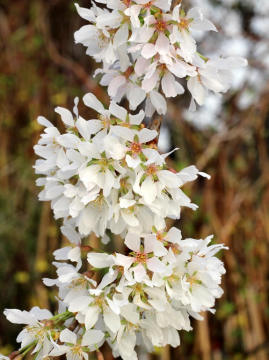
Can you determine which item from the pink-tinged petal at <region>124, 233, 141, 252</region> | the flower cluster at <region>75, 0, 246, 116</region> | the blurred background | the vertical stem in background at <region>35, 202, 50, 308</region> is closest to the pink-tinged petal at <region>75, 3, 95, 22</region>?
the flower cluster at <region>75, 0, 246, 116</region>

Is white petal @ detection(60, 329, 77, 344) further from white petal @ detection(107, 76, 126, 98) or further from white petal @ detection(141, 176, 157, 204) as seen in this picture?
white petal @ detection(107, 76, 126, 98)

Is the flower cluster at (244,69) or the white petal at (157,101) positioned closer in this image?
the white petal at (157,101)

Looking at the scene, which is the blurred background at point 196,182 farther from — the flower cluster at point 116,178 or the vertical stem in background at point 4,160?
the flower cluster at point 116,178

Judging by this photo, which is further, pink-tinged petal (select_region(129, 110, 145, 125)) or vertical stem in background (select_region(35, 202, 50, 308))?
vertical stem in background (select_region(35, 202, 50, 308))

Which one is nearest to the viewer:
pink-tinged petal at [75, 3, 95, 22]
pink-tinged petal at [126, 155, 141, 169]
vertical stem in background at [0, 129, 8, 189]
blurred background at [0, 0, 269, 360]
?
pink-tinged petal at [126, 155, 141, 169]

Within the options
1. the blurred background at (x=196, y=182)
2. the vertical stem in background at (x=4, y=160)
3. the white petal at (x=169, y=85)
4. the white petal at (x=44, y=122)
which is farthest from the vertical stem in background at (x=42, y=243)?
the white petal at (x=169, y=85)

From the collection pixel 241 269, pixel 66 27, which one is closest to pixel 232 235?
pixel 241 269

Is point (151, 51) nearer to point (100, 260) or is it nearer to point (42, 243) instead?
point (100, 260)
